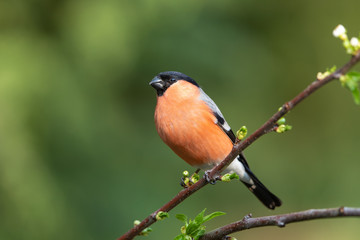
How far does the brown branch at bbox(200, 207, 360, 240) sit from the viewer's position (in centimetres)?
122

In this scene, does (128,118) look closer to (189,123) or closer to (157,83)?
(157,83)

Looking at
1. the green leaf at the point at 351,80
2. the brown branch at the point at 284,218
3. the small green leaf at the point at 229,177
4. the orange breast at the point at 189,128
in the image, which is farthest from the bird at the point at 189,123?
the green leaf at the point at 351,80

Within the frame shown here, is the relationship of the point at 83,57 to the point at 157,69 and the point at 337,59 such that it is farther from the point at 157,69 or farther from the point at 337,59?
the point at 337,59

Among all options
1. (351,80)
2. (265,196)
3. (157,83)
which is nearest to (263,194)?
(265,196)

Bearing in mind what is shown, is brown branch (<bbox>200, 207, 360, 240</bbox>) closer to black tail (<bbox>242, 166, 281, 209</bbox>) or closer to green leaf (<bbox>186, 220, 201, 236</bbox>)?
green leaf (<bbox>186, 220, 201, 236</bbox>)

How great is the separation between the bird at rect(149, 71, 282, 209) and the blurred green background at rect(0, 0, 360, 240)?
1.52 metres

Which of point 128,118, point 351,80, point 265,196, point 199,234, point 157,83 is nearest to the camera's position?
point 351,80

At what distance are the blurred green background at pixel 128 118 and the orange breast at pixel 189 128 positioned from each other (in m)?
1.56

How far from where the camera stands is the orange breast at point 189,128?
8.95 ft

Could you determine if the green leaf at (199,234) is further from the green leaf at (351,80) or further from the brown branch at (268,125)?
the green leaf at (351,80)

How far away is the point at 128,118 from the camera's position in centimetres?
480

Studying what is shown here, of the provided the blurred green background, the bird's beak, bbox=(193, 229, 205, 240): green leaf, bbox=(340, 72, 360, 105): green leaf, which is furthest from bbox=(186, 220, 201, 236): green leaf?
the blurred green background

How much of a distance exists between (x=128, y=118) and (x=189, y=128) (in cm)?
211

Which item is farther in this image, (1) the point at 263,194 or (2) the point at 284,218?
(1) the point at 263,194
